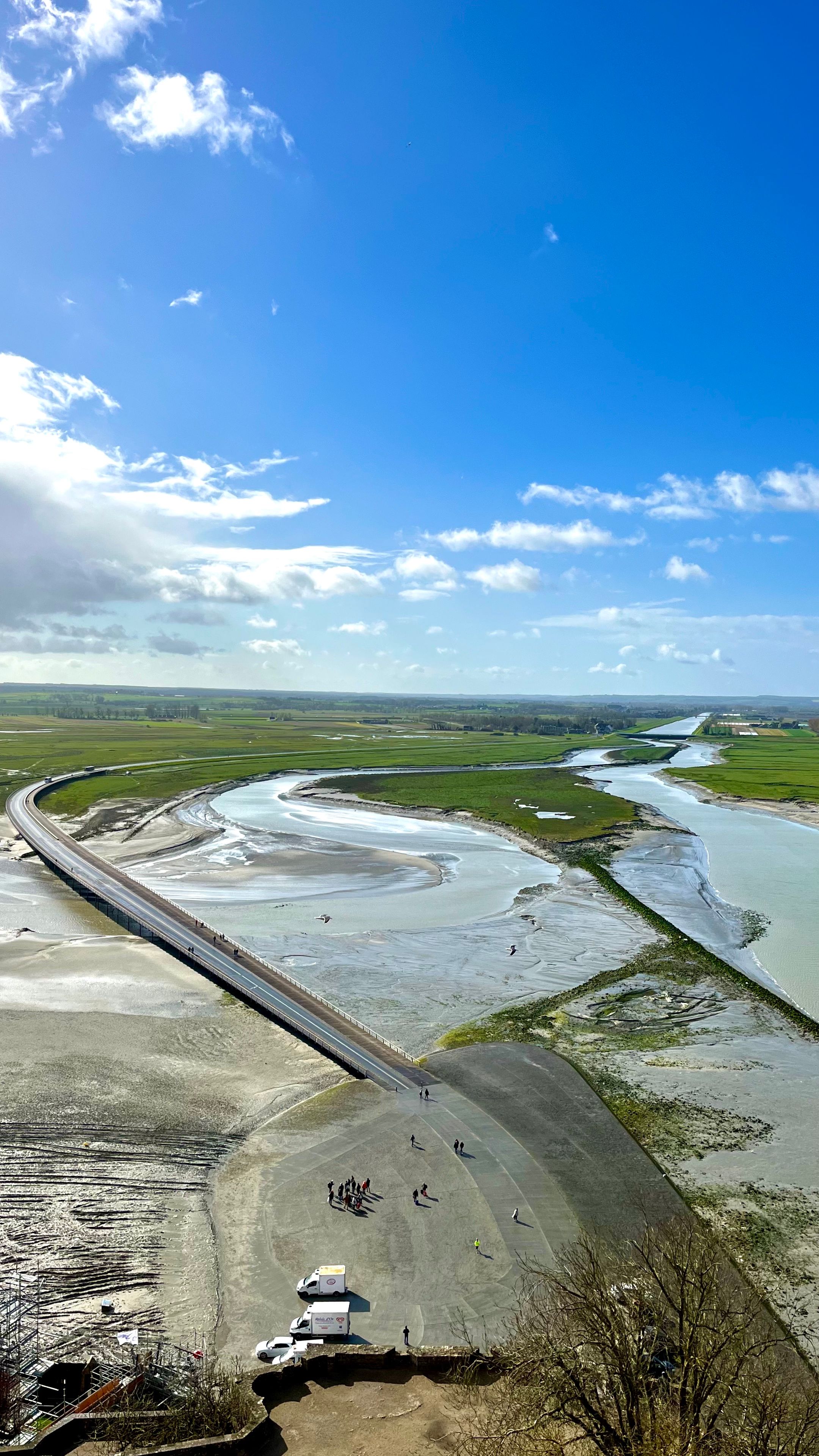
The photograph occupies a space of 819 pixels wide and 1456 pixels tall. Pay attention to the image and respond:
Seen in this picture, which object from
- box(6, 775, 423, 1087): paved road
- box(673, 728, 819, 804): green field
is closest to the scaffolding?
box(6, 775, 423, 1087): paved road

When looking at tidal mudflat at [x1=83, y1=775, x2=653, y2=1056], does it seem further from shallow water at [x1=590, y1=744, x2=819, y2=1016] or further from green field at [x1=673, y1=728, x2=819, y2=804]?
green field at [x1=673, y1=728, x2=819, y2=804]

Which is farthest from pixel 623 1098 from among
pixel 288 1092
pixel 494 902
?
pixel 494 902

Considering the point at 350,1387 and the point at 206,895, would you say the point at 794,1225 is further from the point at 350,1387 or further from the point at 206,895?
the point at 206,895

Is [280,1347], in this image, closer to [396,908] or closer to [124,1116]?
[124,1116]

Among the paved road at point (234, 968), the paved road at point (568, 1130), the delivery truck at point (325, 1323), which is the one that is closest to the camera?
the delivery truck at point (325, 1323)

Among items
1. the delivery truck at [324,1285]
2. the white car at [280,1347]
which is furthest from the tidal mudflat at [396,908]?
the white car at [280,1347]

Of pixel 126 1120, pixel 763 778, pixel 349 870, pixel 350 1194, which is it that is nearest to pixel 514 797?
pixel 349 870

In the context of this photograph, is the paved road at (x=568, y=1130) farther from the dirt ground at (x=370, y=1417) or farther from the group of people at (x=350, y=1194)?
the dirt ground at (x=370, y=1417)
